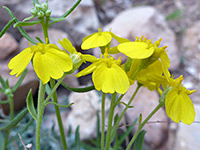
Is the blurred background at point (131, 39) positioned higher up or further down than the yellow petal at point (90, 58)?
further down

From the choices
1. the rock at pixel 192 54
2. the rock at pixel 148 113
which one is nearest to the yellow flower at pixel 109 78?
the rock at pixel 148 113

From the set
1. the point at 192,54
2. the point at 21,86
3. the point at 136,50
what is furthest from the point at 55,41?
the point at 192,54

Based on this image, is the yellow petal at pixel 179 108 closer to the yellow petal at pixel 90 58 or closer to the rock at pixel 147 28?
the yellow petal at pixel 90 58

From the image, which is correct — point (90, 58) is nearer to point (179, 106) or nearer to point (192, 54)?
point (179, 106)

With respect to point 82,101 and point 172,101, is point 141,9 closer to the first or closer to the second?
point 82,101

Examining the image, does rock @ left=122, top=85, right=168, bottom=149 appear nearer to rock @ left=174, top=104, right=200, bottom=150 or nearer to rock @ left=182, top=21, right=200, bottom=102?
rock @ left=174, top=104, right=200, bottom=150

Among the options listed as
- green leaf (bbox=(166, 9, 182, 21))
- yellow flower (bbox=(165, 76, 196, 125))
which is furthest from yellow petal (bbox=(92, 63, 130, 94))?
green leaf (bbox=(166, 9, 182, 21))

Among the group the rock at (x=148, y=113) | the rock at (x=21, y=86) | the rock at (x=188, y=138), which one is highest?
the rock at (x=21, y=86)

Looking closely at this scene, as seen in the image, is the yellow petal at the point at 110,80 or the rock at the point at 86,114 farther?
the rock at the point at 86,114
